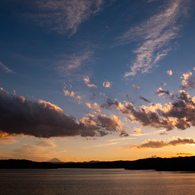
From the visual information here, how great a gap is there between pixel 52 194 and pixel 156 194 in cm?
3889

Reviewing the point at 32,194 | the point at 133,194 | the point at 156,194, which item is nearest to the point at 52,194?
the point at 32,194

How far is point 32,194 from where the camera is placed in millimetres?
79688

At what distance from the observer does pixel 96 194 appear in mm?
80188

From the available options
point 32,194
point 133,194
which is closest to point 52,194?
point 32,194

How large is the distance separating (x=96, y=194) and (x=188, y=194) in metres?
34.4

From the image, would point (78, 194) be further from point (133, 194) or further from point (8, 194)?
point (8, 194)

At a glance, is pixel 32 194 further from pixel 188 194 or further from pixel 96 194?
pixel 188 194

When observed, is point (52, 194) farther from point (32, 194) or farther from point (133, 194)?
point (133, 194)

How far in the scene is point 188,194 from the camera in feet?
261

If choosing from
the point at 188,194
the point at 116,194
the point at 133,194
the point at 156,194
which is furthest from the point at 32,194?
the point at 188,194

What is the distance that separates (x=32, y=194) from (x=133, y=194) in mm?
38048

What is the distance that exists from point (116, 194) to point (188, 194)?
2688 centimetres

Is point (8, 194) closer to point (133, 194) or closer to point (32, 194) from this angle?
point (32, 194)

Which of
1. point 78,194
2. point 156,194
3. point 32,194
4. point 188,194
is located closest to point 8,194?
point 32,194
